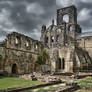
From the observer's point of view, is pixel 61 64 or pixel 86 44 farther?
pixel 86 44

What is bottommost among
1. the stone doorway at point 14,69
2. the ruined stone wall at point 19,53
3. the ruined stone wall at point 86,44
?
the stone doorway at point 14,69

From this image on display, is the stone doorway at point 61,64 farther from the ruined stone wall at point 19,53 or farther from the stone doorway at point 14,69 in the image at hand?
the stone doorway at point 14,69

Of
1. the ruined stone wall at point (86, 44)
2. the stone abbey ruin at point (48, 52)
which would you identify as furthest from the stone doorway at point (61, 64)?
the ruined stone wall at point (86, 44)

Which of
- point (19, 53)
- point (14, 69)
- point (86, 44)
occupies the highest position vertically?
point (86, 44)

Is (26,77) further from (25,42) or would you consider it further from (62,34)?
(62,34)

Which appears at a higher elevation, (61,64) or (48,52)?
(48,52)

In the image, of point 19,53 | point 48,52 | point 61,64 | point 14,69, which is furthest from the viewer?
point 48,52

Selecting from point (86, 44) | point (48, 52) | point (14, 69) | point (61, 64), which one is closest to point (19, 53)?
point (14, 69)

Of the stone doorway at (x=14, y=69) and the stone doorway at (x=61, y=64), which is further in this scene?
the stone doorway at (x=61, y=64)

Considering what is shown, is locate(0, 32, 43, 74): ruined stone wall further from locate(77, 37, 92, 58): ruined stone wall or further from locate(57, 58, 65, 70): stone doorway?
locate(77, 37, 92, 58): ruined stone wall

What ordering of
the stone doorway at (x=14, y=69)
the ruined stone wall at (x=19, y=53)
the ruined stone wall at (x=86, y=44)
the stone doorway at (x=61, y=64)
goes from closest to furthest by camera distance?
the ruined stone wall at (x=19, y=53) → the stone doorway at (x=14, y=69) → the stone doorway at (x=61, y=64) → the ruined stone wall at (x=86, y=44)

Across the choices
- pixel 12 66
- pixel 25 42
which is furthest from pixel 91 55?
pixel 12 66

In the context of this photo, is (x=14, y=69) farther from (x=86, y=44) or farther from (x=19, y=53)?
(x=86, y=44)

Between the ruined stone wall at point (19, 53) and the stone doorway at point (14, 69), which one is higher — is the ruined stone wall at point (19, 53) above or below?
above
